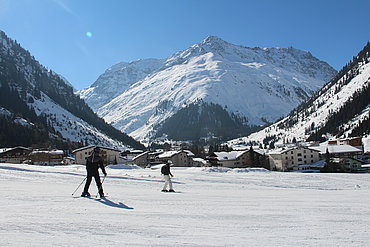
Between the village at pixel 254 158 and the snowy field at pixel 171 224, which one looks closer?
the snowy field at pixel 171 224

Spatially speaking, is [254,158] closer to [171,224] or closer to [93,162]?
[93,162]

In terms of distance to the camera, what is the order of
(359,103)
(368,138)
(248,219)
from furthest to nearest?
(359,103)
(368,138)
(248,219)

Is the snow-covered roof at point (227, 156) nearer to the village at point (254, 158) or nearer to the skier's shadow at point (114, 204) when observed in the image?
the village at point (254, 158)

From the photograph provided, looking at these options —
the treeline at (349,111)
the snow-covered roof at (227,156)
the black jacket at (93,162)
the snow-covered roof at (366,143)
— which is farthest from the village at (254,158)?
the treeline at (349,111)

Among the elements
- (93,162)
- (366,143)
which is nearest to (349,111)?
(366,143)

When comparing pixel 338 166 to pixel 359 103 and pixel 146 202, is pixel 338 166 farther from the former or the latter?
pixel 359 103

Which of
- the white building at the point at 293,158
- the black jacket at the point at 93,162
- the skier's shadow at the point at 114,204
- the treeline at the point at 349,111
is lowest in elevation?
the white building at the point at 293,158

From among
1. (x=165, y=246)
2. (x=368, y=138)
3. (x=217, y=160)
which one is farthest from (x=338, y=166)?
(x=165, y=246)

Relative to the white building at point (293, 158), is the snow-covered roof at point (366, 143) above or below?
above

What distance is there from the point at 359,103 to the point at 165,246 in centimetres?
21449

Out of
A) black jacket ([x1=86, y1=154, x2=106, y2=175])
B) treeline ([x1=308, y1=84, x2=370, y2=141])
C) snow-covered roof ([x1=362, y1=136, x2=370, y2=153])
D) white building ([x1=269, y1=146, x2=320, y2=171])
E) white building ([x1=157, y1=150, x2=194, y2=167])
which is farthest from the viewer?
treeline ([x1=308, y1=84, x2=370, y2=141])

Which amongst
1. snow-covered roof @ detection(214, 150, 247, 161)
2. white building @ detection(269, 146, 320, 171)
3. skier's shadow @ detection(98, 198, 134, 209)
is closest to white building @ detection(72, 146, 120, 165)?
snow-covered roof @ detection(214, 150, 247, 161)

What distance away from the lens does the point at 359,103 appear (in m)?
191

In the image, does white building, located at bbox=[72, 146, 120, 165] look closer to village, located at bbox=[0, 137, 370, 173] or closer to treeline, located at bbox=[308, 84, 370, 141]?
village, located at bbox=[0, 137, 370, 173]
